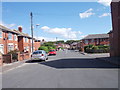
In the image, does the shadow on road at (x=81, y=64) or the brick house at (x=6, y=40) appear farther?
the brick house at (x=6, y=40)

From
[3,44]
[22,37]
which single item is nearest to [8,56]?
[3,44]

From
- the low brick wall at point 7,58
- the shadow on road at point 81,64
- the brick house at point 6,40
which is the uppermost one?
the brick house at point 6,40

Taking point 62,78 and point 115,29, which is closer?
point 62,78

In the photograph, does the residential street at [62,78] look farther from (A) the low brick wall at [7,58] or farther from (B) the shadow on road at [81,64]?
(A) the low brick wall at [7,58]

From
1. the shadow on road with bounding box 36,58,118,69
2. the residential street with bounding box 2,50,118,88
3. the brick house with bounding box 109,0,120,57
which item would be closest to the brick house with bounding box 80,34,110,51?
the brick house with bounding box 109,0,120,57

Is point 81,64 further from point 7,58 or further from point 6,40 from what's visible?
point 6,40

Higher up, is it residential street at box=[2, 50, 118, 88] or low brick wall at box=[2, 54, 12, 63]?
low brick wall at box=[2, 54, 12, 63]

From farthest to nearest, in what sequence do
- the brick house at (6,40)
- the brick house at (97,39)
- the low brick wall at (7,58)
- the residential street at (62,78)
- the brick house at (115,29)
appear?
the brick house at (97,39), the brick house at (6,40), the brick house at (115,29), the low brick wall at (7,58), the residential street at (62,78)

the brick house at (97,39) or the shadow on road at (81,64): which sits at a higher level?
the brick house at (97,39)

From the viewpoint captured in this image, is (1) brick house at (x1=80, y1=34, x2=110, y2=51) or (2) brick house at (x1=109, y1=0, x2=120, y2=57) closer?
(2) brick house at (x1=109, y1=0, x2=120, y2=57)

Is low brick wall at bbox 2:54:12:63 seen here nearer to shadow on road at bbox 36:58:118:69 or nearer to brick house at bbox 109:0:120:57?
shadow on road at bbox 36:58:118:69

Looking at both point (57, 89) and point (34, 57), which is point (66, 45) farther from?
point (57, 89)

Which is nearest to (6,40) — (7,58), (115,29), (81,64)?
(7,58)

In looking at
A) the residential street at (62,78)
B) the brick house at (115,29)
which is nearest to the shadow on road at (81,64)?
the residential street at (62,78)
